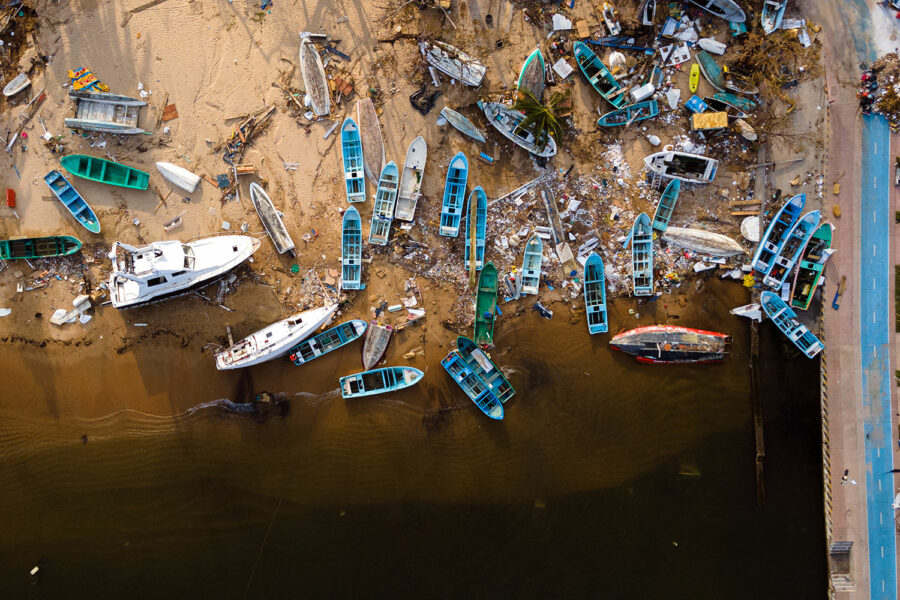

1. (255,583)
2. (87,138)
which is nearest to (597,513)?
(255,583)

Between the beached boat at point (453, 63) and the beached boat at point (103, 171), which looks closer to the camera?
the beached boat at point (103, 171)

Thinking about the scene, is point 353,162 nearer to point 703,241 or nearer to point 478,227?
point 478,227

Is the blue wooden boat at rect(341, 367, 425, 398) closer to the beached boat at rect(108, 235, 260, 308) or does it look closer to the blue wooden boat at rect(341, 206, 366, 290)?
the blue wooden boat at rect(341, 206, 366, 290)

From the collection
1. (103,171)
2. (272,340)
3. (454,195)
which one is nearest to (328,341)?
(272,340)

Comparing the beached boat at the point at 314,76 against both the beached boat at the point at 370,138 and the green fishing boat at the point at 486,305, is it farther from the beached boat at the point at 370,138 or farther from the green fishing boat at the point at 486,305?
the green fishing boat at the point at 486,305

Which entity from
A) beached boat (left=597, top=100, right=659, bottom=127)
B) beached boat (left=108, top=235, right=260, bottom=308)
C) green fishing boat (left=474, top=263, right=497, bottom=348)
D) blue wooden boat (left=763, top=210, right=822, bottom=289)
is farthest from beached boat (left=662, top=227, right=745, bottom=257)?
beached boat (left=108, top=235, right=260, bottom=308)

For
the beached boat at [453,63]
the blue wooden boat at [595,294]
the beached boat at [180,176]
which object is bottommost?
the blue wooden boat at [595,294]

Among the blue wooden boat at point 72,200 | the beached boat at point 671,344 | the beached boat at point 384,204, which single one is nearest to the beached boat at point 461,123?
the beached boat at point 384,204

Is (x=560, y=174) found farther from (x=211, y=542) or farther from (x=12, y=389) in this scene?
(x=12, y=389)
